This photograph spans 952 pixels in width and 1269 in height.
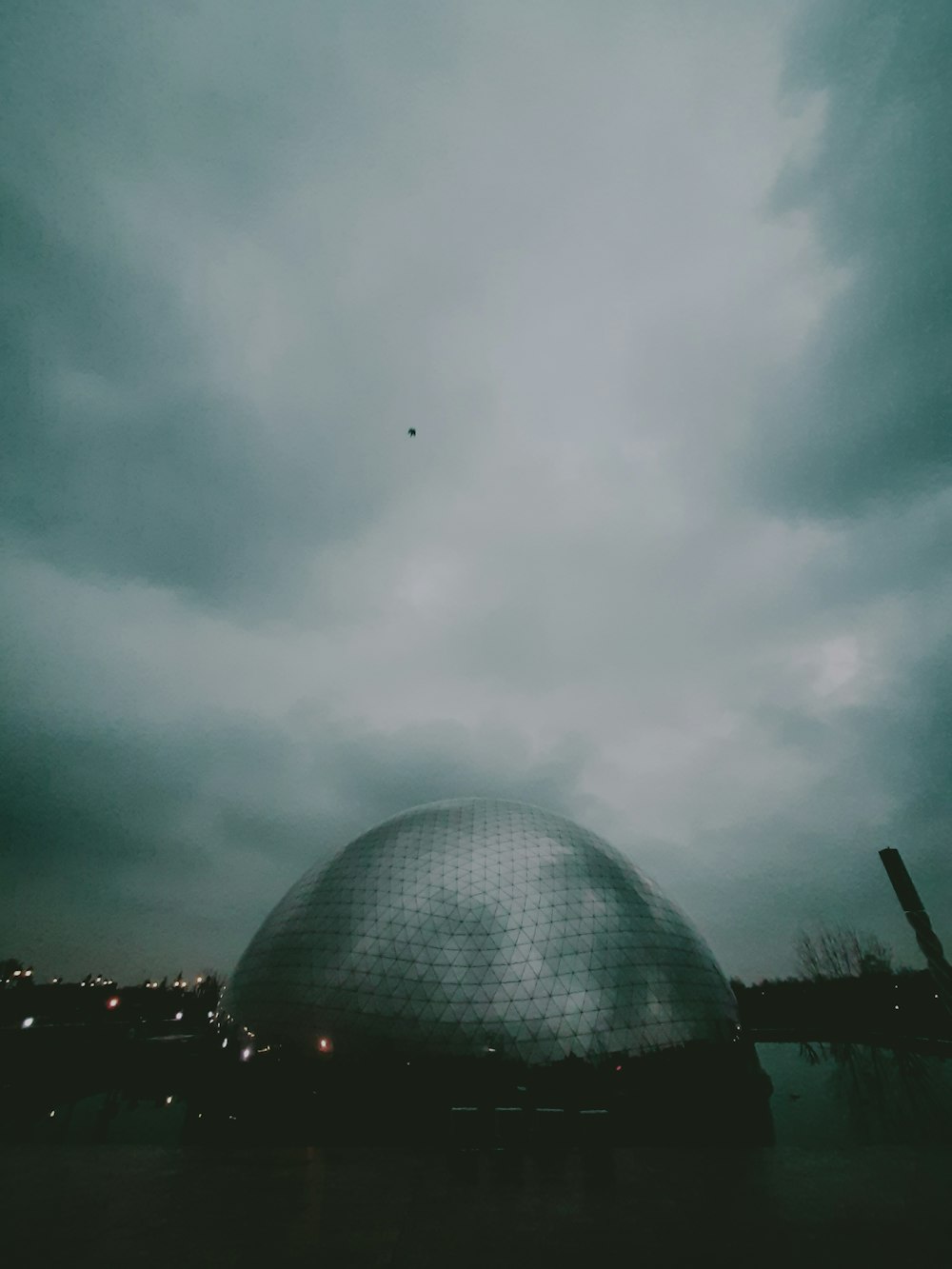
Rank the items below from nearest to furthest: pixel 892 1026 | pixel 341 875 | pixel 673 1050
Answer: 1. pixel 673 1050
2. pixel 341 875
3. pixel 892 1026

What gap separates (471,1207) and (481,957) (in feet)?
46.1

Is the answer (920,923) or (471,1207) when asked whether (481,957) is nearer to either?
(471,1207)

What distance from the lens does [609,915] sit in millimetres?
24359

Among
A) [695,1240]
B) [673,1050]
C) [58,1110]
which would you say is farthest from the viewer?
[673,1050]

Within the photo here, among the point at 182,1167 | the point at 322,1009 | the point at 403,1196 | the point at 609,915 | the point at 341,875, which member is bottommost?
the point at 403,1196

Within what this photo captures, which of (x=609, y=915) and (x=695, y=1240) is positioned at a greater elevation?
(x=609, y=915)

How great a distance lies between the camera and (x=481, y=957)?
866 inches

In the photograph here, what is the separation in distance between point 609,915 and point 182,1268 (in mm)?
21050

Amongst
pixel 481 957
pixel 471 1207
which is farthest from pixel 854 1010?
pixel 471 1207

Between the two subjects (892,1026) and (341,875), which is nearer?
(341,875)

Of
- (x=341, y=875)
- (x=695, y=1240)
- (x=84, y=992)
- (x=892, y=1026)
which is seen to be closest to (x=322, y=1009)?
(x=341, y=875)

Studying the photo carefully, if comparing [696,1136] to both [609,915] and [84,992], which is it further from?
[84,992]

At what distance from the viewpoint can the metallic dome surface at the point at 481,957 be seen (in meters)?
20.3

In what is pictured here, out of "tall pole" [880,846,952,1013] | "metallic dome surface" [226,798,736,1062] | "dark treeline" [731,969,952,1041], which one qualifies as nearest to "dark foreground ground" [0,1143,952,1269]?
A: "metallic dome surface" [226,798,736,1062]
